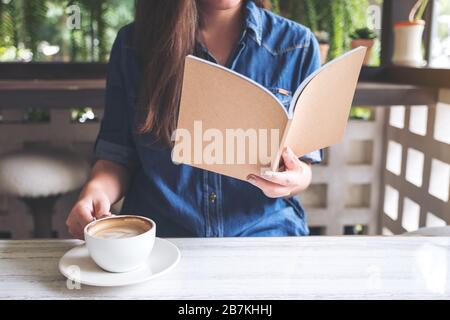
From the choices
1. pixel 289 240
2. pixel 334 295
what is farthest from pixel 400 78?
pixel 334 295

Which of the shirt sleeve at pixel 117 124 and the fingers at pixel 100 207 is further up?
the shirt sleeve at pixel 117 124

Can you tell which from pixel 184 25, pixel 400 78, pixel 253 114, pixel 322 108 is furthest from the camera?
pixel 400 78

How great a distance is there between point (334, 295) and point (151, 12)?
0.76 m

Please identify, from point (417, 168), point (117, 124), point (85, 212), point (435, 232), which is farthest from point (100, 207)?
point (417, 168)

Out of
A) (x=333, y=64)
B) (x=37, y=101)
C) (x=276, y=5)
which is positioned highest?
(x=276, y=5)

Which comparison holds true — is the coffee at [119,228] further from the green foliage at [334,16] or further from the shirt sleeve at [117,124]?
the green foliage at [334,16]

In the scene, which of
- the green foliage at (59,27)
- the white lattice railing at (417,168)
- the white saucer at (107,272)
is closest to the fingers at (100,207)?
the white saucer at (107,272)

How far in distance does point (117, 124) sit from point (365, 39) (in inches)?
55.7

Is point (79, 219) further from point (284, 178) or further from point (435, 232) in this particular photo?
point (435, 232)

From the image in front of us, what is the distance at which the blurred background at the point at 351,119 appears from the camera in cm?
164

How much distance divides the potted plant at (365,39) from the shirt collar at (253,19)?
109cm

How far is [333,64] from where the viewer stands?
736 mm

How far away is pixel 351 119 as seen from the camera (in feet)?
6.86

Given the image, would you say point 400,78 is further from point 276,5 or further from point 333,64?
point 333,64
